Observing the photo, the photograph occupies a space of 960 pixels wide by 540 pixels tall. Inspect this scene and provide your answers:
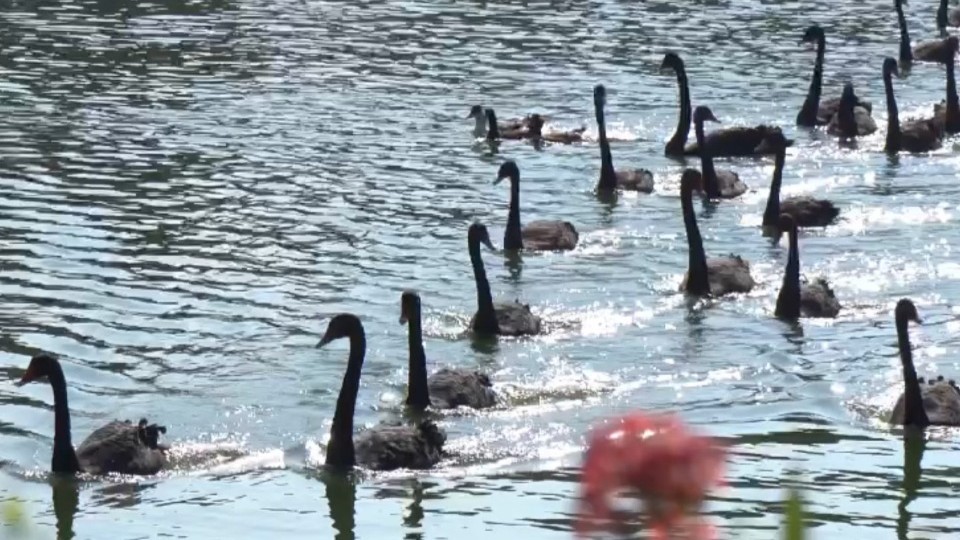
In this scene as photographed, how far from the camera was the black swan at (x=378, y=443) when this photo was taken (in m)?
12.4

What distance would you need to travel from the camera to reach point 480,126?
26859 mm

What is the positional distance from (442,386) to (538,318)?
3.01 meters

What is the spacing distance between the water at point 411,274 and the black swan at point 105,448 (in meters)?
0.17

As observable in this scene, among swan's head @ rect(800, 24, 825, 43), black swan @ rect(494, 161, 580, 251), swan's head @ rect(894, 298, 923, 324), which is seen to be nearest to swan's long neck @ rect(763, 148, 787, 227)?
black swan @ rect(494, 161, 580, 251)

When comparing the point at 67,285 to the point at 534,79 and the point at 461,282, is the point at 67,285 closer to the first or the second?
the point at 461,282

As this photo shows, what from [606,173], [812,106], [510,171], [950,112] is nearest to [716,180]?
[606,173]

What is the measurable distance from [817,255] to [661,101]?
9987mm

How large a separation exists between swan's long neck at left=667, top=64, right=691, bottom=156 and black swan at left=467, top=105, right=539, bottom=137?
6.64 ft

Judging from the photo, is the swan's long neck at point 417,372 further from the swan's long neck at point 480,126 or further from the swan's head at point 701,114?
the swan's long neck at point 480,126

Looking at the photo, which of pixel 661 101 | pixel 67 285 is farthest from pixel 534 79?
pixel 67 285

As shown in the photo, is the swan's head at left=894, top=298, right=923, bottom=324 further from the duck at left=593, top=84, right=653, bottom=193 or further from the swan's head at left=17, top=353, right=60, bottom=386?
the duck at left=593, top=84, right=653, bottom=193

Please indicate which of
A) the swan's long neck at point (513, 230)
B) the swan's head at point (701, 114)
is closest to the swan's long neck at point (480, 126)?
the swan's head at point (701, 114)

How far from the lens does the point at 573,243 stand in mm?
20141

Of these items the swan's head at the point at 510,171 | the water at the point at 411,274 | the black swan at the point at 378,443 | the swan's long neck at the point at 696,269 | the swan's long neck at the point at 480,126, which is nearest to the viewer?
the water at the point at 411,274
